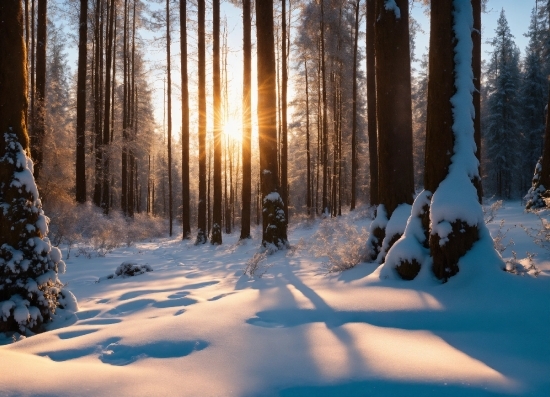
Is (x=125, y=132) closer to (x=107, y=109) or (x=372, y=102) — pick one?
(x=107, y=109)

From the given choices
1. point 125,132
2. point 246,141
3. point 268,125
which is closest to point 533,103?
point 246,141

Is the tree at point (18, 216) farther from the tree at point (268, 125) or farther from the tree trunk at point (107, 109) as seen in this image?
the tree trunk at point (107, 109)

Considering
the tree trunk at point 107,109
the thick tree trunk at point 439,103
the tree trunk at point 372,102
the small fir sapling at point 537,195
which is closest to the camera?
the thick tree trunk at point 439,103

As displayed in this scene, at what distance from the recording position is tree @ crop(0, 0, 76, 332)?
303 cm

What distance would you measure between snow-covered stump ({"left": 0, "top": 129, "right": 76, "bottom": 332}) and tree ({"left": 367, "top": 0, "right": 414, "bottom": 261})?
13.1ft

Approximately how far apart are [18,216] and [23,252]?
35cm

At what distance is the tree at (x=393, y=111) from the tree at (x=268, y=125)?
3.43m

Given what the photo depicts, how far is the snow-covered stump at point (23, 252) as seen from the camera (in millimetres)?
3004

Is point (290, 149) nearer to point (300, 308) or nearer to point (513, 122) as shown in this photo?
point (513, 122)

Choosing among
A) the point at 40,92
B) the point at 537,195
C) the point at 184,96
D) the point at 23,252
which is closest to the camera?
the point at 23,252

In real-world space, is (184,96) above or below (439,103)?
above

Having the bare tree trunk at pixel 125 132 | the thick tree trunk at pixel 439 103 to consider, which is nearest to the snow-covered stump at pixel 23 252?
the thick tree trunk at pixel 439 103

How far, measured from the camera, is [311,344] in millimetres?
2133

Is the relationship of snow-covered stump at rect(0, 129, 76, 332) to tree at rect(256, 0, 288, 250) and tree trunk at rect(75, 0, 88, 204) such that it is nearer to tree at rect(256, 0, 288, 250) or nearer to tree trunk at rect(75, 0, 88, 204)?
tree at rect(256, 0, 288, 250)
